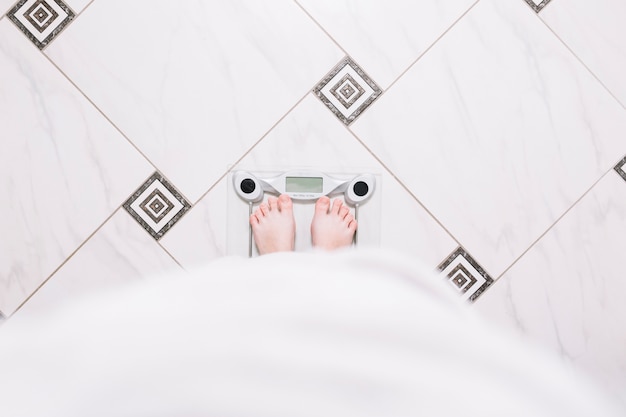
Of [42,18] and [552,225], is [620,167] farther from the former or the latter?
[42,18]

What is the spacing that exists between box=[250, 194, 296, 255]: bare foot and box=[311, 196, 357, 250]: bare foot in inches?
1.8

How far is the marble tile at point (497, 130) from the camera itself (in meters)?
1.01

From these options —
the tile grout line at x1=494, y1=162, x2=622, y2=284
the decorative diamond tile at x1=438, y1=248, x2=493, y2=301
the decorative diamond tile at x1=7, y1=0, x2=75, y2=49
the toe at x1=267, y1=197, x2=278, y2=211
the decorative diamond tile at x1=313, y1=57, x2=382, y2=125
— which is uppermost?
the decorative diamond tile at x1=7, y1=0, x2=75, y2=49

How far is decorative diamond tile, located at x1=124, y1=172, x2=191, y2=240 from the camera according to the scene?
3.33ft

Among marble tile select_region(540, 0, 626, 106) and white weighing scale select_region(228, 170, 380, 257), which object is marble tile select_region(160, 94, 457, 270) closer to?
white weighing scale select_region(228, 170, 380, 257)

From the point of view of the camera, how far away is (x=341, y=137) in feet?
3.33

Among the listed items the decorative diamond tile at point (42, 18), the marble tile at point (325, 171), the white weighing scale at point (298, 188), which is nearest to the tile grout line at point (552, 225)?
the marble tile at point (325, 171)

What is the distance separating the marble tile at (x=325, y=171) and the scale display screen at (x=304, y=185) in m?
0.02

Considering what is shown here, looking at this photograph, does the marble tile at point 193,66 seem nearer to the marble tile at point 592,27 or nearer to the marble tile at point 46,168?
the marble tile at point 46,168

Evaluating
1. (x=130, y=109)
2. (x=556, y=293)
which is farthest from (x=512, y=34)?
(x=130, y=109)

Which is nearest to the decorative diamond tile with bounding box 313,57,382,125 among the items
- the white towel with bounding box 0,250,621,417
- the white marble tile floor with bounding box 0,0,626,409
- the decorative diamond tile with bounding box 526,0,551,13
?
the white marble tile floor with bounding box 0,0,626,409

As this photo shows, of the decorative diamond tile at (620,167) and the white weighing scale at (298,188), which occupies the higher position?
the white weighing scale at (298,188)

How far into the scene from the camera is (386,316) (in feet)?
1.34

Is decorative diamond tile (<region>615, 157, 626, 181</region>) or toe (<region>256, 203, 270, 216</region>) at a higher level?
toe (<region>256, 203, 270, 216</region>)
